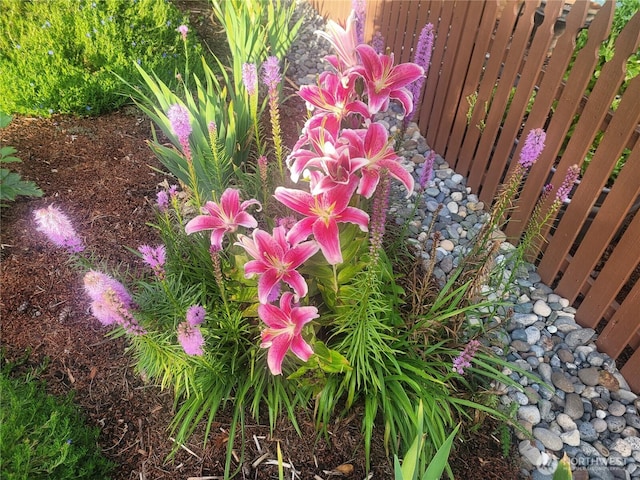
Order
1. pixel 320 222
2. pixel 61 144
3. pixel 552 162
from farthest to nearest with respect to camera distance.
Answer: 1. pixel 61 144
2. pixel 552 162
3. pixel 320 222

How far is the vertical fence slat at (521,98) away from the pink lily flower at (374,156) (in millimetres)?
1543

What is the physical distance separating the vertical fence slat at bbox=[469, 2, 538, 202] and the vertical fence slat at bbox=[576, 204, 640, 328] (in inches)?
34.7

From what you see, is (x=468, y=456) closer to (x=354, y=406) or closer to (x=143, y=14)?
(x=354, y=406)

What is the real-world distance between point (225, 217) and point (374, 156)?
51 centimetres

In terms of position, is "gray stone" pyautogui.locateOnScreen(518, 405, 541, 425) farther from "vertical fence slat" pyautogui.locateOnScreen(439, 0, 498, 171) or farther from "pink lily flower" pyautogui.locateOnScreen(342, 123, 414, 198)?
"vertical fence slat" pyautogui.locateOnScreen(439, 0, 498, 171)

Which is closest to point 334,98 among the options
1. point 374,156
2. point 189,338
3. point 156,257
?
point 374,156

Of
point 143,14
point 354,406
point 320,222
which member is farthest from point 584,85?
point 143,14

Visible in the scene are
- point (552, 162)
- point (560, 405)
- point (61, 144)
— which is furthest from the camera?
point (61, 144)

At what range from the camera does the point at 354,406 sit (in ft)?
6.06

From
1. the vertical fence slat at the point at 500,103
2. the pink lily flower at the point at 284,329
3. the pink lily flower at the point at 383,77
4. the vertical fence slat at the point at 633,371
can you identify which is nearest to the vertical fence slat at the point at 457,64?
the vertical fence slat at the point at 500,103

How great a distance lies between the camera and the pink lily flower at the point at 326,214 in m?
1.22

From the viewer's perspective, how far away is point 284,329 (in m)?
1.32

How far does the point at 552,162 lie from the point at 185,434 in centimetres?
225

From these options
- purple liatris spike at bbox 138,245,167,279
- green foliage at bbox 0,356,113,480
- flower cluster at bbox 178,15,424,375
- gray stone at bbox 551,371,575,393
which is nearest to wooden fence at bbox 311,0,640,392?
gray stone at bbox 551,371,575,393
